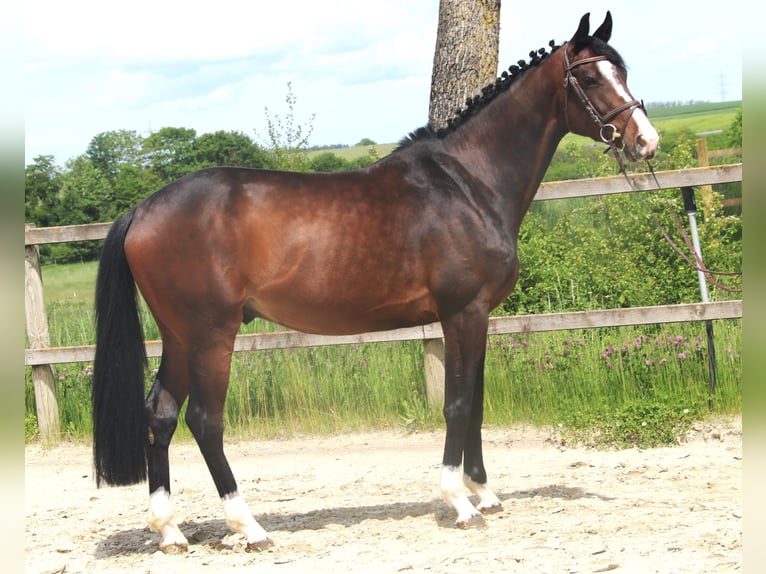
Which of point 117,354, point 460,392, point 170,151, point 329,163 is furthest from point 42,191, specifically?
point 460,392

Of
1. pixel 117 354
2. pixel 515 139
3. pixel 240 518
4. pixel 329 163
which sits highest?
pixel 329 163

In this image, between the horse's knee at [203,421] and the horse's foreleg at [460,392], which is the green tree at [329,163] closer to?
the horse's foreleg at [460,392]

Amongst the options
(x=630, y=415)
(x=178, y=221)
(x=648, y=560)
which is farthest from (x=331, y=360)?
(x=648, y=560)

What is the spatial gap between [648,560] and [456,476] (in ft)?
3.63

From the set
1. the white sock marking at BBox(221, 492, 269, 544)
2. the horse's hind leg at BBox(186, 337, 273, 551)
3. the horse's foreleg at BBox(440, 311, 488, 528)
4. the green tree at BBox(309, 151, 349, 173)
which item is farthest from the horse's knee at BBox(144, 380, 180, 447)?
the green tree at BBox(309, 151, 349, 173)

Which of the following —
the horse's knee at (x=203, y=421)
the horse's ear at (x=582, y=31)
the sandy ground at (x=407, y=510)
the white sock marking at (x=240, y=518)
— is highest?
the horse's ear at (x=582, y=31)

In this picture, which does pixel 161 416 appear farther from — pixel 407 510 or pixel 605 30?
pixel 605 30

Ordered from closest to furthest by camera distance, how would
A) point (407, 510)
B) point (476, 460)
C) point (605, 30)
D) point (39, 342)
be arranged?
1. point (605, 30)
2. point (476, 460)
3. point (407, 510)
4. point (39, 342)

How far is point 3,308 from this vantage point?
1221 millimetres

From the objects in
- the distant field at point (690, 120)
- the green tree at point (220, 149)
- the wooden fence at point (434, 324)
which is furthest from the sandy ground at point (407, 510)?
the distant field at point (690, 120)

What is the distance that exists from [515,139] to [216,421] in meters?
2.26

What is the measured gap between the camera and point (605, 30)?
14.5ft

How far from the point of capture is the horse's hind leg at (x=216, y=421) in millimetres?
4156

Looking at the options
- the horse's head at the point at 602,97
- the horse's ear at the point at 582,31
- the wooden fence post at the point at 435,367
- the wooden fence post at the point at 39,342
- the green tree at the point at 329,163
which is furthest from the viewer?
the green tree at the point at 329,163
